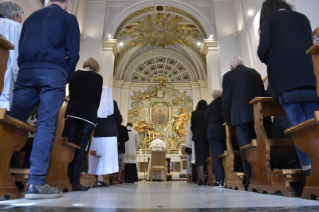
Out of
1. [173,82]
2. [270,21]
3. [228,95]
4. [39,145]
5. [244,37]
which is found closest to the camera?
[39,145]

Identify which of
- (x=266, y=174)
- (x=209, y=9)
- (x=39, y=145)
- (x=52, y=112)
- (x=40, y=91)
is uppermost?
(x=209, y=9)

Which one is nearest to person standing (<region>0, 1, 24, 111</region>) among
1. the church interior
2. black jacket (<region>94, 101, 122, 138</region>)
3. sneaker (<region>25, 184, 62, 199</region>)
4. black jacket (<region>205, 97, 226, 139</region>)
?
the church interior

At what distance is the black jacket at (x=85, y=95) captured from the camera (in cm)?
280

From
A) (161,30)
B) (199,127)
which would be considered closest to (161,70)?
(161,30)

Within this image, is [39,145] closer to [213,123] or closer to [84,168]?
[84,168]

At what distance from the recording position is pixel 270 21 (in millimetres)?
2211

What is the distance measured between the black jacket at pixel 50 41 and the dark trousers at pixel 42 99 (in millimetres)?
72

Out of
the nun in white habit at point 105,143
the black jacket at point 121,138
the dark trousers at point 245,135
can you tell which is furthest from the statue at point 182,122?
the dark trousers at point 245,135

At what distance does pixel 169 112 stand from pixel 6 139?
1289cm

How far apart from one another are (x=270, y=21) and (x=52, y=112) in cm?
192

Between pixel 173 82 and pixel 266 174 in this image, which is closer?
pixel 266 174

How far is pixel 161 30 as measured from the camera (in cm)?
1265

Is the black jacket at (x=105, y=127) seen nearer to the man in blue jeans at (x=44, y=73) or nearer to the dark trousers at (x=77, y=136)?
the dark trousers at (x=77, y=136)

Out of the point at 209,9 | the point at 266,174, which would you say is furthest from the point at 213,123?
the point at 209,9
